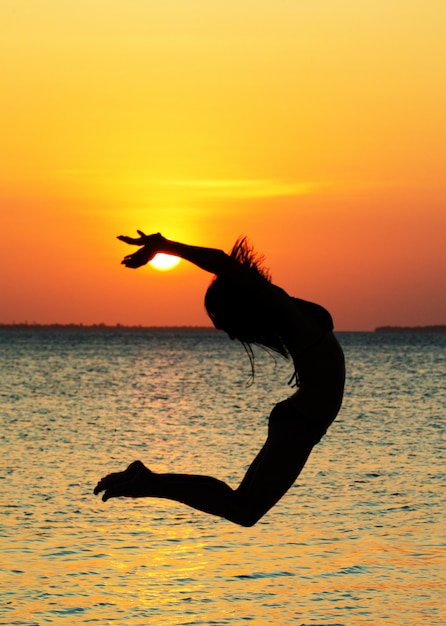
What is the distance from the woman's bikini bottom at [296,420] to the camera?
8617 mm

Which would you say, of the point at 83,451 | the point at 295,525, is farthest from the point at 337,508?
the point at 83,451

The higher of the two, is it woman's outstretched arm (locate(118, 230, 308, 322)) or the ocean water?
woman's outstretched arm (locate(118, 230, 308, 322))

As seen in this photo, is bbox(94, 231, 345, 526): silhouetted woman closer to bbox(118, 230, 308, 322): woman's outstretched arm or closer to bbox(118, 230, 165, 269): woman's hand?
bbox(118, 230, 308, 322): woman's outstretched arm

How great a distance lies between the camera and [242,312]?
28.3 feet

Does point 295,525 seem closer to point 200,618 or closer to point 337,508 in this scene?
point 337,508

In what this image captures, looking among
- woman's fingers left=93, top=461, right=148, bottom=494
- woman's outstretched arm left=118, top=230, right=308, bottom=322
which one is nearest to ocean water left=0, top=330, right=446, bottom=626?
woman's fingers left=93, top=461, right=148, bottom=494

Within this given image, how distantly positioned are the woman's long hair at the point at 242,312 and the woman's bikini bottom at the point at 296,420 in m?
0.35

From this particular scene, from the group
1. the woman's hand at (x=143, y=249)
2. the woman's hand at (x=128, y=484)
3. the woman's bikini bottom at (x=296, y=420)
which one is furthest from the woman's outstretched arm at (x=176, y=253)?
the woman's hand at (x=128, y=484)

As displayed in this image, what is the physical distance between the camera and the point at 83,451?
1607 inches

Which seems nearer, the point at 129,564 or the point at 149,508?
the point at 129,564

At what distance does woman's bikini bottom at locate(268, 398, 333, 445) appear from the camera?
862cm

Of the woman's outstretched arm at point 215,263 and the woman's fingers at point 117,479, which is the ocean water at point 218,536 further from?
the woman's outstretched arm at point 215,263

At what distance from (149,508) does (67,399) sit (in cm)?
4810

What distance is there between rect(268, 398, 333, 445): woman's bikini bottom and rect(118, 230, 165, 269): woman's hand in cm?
150
